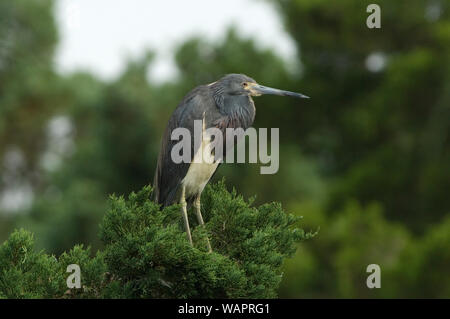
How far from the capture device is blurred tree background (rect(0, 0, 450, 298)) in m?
12.5

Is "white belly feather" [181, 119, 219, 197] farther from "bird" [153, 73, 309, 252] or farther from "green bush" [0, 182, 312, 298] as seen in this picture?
"green bush" [0, 182, 312, 298]

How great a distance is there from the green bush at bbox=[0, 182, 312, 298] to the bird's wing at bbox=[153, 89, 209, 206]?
3.24 feet

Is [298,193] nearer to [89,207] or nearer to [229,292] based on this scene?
[89,207]

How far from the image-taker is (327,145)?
15562 mm

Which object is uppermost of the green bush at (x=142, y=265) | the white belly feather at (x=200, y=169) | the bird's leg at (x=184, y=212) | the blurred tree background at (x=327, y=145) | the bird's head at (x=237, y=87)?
the blurred tree background at (x=327, y=145)

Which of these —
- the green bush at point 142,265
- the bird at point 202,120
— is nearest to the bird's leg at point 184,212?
the bird at point 202,120

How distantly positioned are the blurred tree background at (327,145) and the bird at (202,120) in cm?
694

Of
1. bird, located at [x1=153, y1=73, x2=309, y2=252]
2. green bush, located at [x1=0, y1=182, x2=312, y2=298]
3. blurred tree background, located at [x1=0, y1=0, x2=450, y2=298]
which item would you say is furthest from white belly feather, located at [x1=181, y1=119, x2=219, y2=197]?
blurred tree background, located at [x1=0, y1=0, x2=450, y2=298]

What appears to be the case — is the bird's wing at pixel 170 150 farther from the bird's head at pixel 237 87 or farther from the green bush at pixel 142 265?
the green bush at pixel 142 265

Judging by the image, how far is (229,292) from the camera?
385cm

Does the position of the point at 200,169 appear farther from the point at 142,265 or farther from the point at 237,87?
the point at 142,265

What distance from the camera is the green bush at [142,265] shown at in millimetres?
3680

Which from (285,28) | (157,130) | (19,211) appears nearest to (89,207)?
(157,130)

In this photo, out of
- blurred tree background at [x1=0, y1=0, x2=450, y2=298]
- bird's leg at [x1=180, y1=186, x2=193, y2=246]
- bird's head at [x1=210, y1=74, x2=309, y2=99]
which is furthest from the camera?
blurred tree background at [x1=0, y1=0, x2=450, y2=298]
